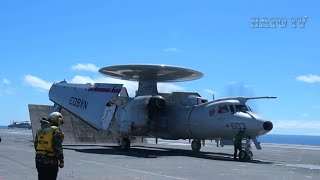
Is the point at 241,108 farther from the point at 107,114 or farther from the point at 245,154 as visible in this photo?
the point at 107,114

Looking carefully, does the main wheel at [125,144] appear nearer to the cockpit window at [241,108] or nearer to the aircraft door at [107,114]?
the aircraft door at [107,114]

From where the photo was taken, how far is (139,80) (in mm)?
35062

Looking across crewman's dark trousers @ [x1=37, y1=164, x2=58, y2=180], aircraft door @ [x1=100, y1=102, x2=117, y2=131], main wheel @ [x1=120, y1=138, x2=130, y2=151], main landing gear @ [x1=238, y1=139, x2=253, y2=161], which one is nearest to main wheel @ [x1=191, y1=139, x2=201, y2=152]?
main wheel @ [x1=120, y1=138, x2=130, y2=151]

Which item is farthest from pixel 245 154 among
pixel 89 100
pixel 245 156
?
pixel 89 100

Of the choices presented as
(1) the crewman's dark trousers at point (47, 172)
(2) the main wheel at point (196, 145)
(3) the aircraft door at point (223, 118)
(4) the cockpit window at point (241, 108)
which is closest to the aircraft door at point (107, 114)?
(2) the main wheel at point (196, 145)

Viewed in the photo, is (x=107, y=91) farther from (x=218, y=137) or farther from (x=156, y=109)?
(x=218, y=137)

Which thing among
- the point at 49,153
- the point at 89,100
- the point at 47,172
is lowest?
the point at 47,172

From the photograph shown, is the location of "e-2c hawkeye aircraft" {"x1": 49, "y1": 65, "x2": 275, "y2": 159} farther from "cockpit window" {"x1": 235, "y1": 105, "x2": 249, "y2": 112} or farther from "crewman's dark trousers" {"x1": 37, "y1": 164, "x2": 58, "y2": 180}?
"crewman's dark trousers" {"x1": 37, "y1": 164, "x2": 58, "y2": 180}

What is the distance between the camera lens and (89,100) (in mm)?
33250

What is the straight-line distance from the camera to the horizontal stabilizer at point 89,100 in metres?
31.6

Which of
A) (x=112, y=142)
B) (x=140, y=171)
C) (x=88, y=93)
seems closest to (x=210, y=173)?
(x=140, y=171)

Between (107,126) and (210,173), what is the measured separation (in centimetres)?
1677

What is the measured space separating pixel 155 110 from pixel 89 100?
6011 mm

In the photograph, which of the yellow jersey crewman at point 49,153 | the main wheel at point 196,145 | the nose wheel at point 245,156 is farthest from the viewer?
the main wheel at point 196,145
